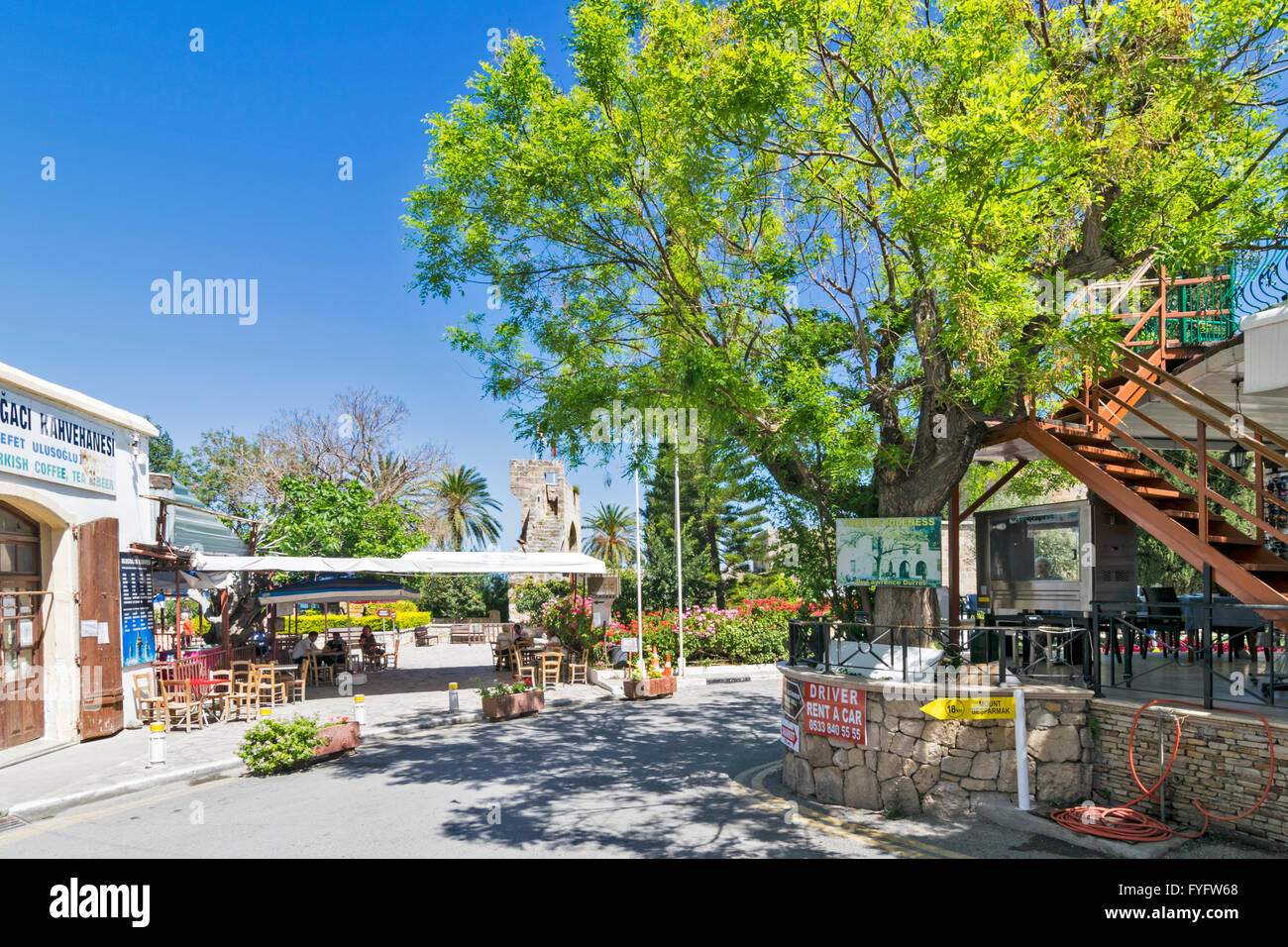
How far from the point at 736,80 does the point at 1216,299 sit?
8386 millimetres

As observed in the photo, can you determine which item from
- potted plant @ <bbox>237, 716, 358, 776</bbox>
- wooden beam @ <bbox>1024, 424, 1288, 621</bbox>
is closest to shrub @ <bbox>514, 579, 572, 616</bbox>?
potted plant @ <bbox>237, 716, 358, 776</bbox>

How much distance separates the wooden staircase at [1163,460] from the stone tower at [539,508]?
22.8 meters

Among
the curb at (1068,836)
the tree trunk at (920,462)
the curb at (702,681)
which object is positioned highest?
the tree trunk at (920,462)

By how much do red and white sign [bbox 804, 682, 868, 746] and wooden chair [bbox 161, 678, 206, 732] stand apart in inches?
417

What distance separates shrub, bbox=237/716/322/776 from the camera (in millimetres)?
10789

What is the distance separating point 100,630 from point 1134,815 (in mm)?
14682

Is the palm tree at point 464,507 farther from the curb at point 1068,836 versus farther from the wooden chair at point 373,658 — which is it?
the curb at point 1068,836

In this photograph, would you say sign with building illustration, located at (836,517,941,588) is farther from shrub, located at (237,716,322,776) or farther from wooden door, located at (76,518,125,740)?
wooden door, located at (76,518,125,740)

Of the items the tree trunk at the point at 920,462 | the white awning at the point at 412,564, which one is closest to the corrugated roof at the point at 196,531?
the white awning at the point at 412,564

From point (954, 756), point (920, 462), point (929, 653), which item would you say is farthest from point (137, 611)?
point (954, 756)

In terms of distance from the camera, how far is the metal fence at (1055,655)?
8.37 metres

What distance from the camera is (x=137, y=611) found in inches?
589

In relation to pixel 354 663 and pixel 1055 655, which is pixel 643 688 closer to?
pixel 354 663
